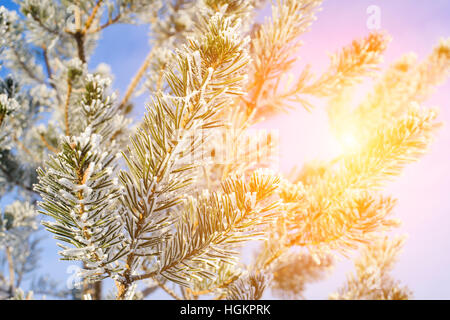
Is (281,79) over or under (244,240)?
over

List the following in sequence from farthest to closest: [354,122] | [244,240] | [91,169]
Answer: [354,122] < [244,240] < [91,169]

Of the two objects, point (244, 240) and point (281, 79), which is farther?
point (281, 79)

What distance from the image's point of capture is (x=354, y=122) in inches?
79.7

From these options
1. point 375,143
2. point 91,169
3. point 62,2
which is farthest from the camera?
point 62,2

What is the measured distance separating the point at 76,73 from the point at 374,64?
1.11m

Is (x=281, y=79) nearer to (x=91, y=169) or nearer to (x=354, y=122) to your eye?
(x=91, y=169)

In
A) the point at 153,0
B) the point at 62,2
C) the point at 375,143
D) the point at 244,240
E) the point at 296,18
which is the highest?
the point at 153,0

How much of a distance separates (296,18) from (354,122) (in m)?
1.28

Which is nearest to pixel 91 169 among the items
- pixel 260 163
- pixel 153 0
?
pixel 260 163

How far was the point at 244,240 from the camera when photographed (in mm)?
602

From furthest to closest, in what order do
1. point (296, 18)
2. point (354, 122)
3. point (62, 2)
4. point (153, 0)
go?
point (354, 122), point (153, 0), point (62, 2), point (296, 18)

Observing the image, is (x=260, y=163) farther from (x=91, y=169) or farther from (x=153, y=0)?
(x=153, y=0)

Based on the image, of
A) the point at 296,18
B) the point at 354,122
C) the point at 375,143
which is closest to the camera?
the point at 375,143
